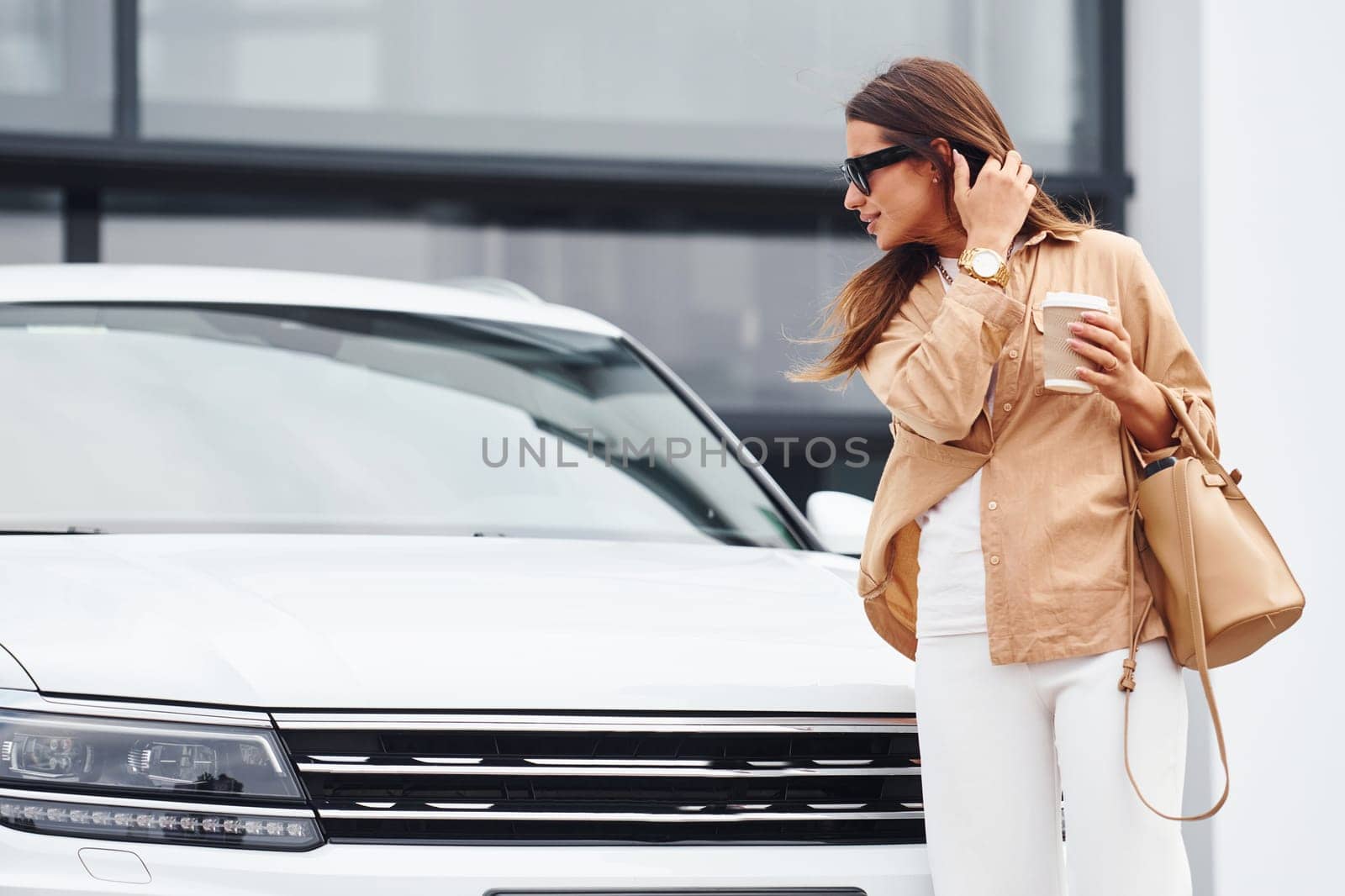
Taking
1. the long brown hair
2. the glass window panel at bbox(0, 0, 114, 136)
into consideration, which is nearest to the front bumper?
the long brown hair

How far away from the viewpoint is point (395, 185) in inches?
272

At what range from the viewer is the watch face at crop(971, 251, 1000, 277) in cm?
197

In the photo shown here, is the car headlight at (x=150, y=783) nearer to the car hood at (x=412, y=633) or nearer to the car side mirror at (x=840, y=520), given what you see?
the car hood at (x=412, y=633)

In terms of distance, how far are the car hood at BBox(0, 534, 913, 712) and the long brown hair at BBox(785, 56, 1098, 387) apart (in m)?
0.43

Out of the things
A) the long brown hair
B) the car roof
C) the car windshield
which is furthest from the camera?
the car roof

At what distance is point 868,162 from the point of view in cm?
211

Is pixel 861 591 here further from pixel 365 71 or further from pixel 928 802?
pixel 365 71

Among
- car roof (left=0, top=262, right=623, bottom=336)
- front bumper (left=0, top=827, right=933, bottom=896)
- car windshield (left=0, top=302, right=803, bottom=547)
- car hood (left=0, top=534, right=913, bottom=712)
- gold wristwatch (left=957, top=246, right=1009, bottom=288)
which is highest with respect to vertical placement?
car roof (left=0, top=262, right=623, bottom=336)

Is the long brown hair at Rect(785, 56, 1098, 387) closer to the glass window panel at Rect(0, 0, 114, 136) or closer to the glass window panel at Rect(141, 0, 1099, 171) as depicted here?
the glass window panel at Rect(141, 0, 1099, 171)

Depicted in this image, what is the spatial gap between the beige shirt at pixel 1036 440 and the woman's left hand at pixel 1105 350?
10 centimetres

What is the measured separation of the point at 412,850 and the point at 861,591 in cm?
74

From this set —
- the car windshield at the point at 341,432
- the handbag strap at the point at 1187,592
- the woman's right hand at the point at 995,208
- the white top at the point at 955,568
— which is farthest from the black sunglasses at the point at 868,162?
the car windshield at the point at 341,432

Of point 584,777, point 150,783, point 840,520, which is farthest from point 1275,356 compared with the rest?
point 150,783

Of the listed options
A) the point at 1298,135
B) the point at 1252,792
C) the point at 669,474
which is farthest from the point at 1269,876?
the point at 669,474
